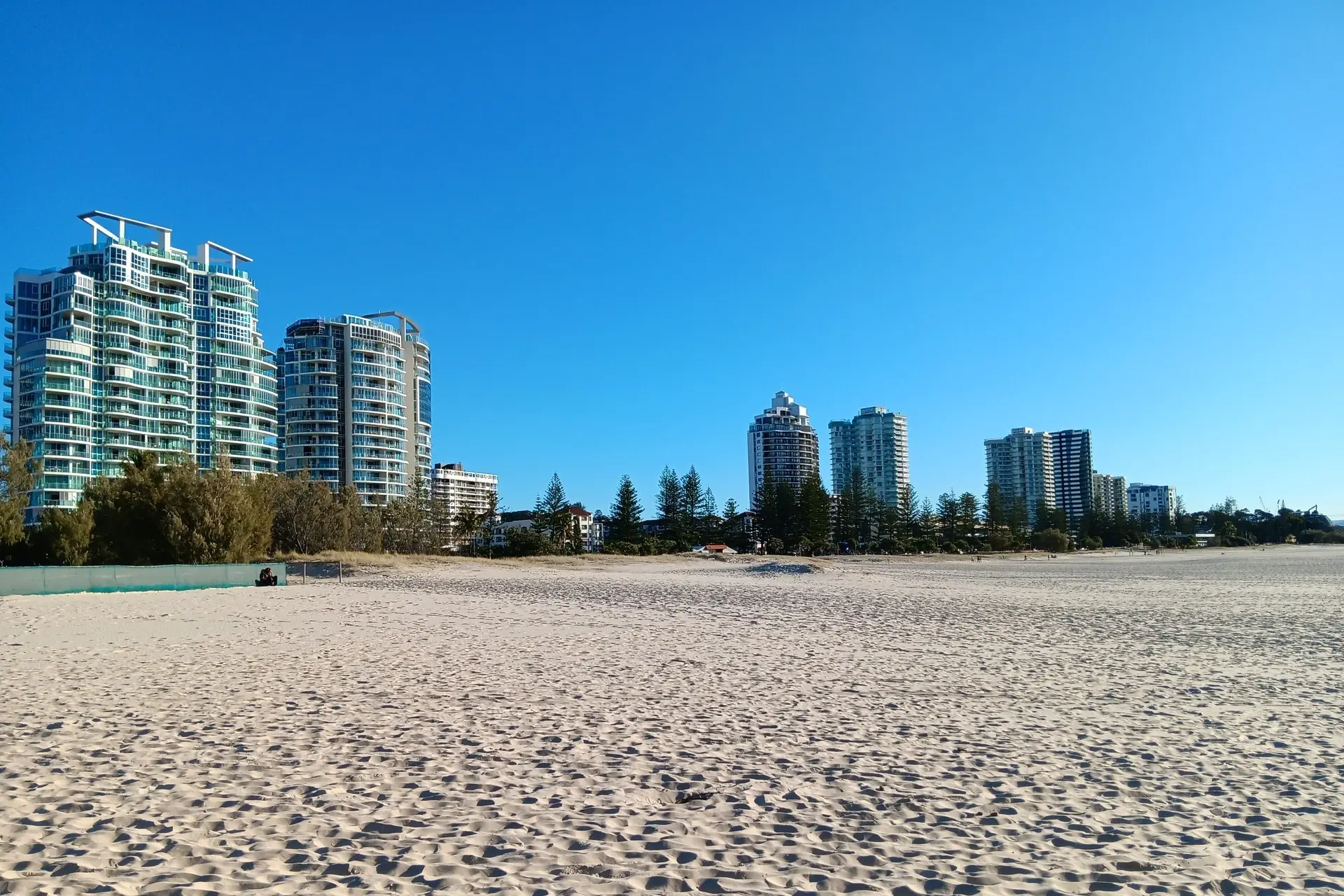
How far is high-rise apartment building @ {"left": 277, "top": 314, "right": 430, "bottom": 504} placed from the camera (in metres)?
88.6

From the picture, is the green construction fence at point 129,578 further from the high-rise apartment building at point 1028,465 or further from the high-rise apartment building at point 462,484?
the high-rise apartment building at point 1028,465

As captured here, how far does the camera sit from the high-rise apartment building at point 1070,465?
13788cm

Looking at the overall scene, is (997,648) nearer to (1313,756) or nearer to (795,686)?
(795,686)

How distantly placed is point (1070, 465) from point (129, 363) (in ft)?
430

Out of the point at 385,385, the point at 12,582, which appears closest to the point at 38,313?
the point at 385,385

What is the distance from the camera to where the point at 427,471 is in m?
102

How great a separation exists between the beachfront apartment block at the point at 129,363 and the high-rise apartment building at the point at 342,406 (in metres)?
9.05

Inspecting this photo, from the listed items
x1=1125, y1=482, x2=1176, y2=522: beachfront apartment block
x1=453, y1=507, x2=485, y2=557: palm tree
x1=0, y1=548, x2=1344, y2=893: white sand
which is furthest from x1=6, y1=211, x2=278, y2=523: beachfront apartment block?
x1=1125, y1=482, x2=1176, y2=522: beachfront apartment block

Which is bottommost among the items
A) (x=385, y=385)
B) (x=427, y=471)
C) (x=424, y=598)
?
(x=424, y=598)

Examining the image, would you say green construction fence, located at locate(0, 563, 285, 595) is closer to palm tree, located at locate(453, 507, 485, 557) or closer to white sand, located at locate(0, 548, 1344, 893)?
white sand, located at locate(0, 548, 1344, 893)

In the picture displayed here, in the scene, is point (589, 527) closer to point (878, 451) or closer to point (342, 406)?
point (342, 406)

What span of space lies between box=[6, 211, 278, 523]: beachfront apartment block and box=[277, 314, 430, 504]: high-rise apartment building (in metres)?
9.05

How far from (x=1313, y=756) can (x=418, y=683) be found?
7.51m

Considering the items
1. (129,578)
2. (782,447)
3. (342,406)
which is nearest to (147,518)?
(129,578)
